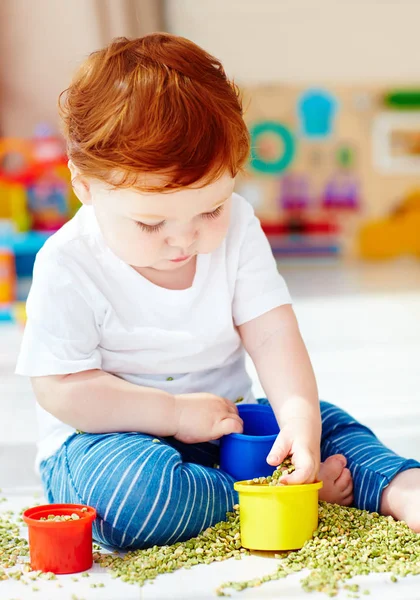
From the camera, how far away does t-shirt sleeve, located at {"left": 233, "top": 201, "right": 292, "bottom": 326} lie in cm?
109

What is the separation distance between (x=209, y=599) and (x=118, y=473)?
0.19 meters

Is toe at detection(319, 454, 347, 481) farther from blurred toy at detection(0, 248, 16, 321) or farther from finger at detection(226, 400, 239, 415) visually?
blurred toy at detection(0, 248, 16, 321)

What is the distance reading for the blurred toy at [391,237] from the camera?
541 centimetres

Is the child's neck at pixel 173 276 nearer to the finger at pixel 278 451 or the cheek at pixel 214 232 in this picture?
the cheek at pixel 214 232

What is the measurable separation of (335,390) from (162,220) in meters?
0.92

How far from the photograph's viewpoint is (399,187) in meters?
5.64

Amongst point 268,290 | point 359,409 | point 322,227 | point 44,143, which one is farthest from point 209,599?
point 322,227

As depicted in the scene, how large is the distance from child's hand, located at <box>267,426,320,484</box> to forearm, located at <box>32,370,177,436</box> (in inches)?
5.2

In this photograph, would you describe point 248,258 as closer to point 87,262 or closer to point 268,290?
point 268,290

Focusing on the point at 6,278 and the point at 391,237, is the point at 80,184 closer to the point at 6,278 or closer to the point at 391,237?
the point at 6,278

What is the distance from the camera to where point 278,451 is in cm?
92

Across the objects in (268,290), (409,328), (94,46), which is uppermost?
(94,46)

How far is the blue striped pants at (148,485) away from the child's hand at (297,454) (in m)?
0.07

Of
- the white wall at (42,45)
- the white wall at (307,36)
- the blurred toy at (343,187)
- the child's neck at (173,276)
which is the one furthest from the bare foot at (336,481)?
the blurred toy at (343,187)
